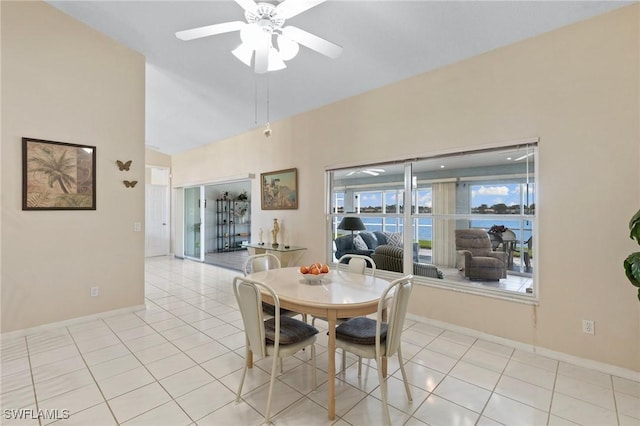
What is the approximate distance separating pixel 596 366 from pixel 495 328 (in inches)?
30.7

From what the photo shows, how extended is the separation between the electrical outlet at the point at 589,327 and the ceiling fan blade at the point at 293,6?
3407mm

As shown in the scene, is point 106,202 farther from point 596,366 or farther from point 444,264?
point 596,366

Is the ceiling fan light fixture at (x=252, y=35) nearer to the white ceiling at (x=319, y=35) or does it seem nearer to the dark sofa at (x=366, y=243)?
the white ceiling at (x=319, y=35)

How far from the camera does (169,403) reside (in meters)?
2.08

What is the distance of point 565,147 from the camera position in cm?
271

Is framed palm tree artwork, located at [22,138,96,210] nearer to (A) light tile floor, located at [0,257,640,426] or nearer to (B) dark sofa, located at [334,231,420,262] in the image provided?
(A) light tile floor, located at [0,257,640,426]

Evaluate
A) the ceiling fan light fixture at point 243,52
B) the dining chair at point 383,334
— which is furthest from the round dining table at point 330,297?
the ceiling fan light fixture at point 243,52

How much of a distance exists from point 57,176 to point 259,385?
3.39 m

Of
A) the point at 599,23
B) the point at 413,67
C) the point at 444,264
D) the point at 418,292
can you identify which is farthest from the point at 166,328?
the point at 599,23

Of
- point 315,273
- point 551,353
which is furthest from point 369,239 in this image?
point 551,353

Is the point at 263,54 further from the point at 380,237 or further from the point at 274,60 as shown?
the point at 380,237

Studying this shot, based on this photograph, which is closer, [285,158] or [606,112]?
[606,112]

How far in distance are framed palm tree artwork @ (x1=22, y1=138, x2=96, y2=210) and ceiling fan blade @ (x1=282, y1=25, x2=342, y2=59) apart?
120 inches

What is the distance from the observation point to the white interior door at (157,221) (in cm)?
823
